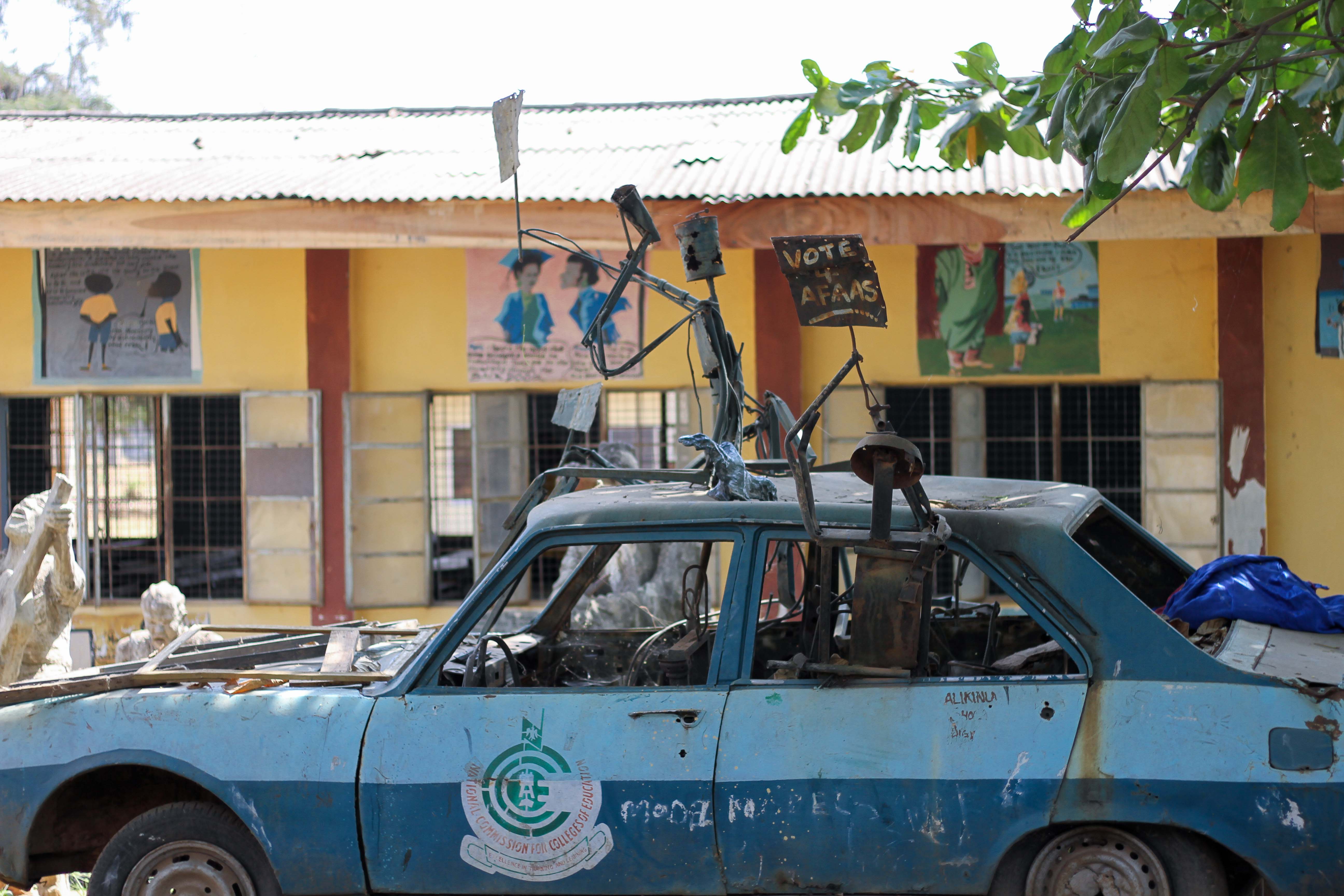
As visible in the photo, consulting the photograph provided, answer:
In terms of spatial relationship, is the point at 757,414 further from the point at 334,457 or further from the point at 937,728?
the point at 334,457

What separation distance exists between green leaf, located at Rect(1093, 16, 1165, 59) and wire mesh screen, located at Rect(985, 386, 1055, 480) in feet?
18.3

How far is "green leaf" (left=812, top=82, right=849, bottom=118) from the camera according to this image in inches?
164

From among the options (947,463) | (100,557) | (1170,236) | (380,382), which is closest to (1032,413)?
(947,463)

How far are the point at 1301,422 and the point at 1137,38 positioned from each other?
5941 mm

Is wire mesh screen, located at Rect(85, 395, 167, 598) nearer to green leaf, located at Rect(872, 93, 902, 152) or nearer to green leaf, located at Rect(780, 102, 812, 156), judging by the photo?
green leaf, located at Rect(780, 102, 812, 156)

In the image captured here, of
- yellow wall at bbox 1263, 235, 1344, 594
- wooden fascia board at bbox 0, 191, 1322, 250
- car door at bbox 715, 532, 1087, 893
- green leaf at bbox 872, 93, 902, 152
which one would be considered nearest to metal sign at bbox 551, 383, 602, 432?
car door at bbox 715, 532, 1087, 893

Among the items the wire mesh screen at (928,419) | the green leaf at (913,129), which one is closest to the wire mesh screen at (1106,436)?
the wire mesh screen at (928,419)

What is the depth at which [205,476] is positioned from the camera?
29.2 ft

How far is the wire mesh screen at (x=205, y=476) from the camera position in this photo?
29.0 ft

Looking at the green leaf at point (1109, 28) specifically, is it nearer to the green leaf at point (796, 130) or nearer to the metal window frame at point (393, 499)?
the green leaf at point (796, 130)

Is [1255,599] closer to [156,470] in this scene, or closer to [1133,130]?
[1133,130]

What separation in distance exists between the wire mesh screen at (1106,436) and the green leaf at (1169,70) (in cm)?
559

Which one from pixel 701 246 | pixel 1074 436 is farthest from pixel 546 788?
pixel 1074 436

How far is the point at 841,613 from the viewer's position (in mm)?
3723
